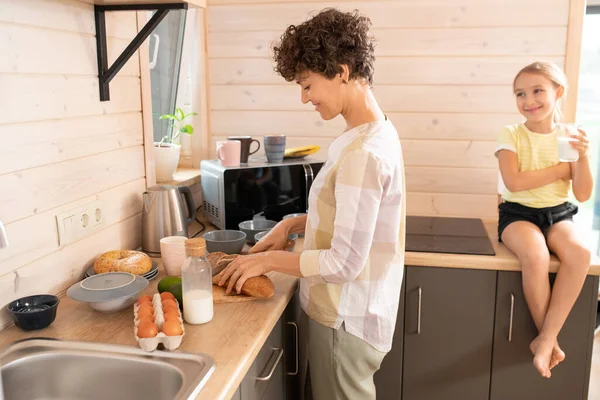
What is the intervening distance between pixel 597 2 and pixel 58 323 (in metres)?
2.75

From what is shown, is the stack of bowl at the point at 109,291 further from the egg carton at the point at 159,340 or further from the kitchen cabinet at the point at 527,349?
the kitchen cabinet at the point at 527,349

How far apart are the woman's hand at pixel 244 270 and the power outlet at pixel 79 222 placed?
41 cm

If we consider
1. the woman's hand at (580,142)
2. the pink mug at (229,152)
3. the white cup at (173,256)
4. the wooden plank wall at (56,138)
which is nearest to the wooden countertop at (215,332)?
the wooden plank wall at (56,138)

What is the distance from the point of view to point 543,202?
2.11 meters

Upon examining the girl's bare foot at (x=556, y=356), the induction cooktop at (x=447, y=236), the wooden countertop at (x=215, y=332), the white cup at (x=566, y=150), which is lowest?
the girl's bare foot at (x=556, y=356)

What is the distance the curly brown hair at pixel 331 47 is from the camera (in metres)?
1.32

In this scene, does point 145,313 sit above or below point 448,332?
above

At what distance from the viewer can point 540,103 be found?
2072mm

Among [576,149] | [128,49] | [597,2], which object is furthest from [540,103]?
[128,49]

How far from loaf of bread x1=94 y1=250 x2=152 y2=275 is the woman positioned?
0.84 ft

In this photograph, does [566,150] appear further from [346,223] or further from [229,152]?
[229,152]

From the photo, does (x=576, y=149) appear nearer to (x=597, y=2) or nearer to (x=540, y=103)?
(x=540, y=103)

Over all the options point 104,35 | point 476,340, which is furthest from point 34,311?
point 476,340

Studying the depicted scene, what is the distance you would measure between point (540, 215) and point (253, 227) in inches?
40.2
